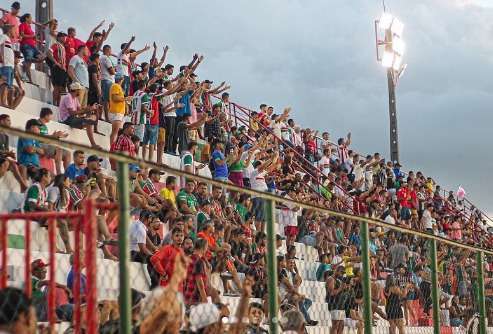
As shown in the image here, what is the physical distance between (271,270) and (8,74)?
Answer: 27.7 feet

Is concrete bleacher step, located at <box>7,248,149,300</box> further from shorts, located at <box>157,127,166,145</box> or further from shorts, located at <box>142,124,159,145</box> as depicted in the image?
shorts, located at <box>157,127,166,145</box>

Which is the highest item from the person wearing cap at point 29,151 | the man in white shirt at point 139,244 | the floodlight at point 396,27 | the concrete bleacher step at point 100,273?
the floodlight at point 396,27

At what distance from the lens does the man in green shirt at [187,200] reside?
1327 cm

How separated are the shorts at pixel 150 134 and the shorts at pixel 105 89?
92 cm

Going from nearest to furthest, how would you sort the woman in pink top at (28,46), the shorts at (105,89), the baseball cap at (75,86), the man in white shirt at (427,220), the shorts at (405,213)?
1. the baseball cap at (75,86)
2. the woman in pink top at (28,46)
3. the shorts at (105,89)
4. the shorts at (405,213)
5. the man in white shirt at (427,220)

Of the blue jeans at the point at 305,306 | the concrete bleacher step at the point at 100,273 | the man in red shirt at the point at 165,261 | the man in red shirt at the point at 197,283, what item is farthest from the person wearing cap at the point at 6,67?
the man in red shirt at the point at 197,283

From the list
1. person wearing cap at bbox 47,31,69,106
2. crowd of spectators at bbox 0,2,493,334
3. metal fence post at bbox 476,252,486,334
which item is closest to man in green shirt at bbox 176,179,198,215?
crowd of spectators at bbox 0,2,493,334

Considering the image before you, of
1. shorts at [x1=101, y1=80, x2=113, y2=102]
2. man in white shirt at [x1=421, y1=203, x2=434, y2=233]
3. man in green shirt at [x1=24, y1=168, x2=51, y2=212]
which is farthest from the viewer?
man in white shirt at [x1=421, y1=203, x2=434, y2=233]

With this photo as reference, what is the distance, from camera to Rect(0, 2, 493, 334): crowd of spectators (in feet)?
32.9

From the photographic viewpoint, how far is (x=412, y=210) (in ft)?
87.5

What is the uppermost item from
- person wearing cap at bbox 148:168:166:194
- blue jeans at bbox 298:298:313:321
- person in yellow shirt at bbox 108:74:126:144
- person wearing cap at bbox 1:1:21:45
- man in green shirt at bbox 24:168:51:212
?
person wearing cap at bbox 1:1:21:45

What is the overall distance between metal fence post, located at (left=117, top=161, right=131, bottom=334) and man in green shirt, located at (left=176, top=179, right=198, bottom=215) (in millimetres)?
7540

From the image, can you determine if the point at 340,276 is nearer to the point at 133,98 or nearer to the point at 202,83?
the point at 133,98

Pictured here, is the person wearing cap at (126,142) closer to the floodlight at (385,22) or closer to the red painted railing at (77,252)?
the red painted railing at (77,252)
